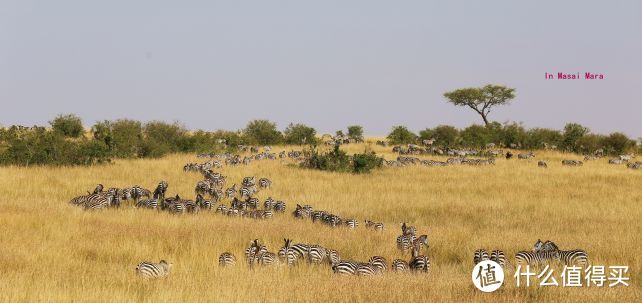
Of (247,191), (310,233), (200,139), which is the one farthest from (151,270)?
(200,139)

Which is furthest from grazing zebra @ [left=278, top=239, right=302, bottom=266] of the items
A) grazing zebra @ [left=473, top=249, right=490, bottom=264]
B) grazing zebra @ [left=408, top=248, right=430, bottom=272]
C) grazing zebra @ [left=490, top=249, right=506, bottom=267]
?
grazing zebra @ [left=490, top=249, right=506, bottom=267]

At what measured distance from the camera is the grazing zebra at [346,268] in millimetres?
10773

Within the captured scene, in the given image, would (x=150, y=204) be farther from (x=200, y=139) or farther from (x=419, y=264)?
(x=200, y=139)

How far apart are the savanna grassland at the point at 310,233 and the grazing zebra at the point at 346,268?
1.34 feet

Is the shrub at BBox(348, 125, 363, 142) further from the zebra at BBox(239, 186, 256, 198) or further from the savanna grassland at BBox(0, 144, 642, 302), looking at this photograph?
the zebra at BBox(239, 186, 256, 198)

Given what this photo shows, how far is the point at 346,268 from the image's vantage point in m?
10.9

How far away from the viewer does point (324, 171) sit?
3262 cm

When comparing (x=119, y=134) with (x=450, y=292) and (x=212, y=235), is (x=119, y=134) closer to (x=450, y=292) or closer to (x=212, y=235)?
(x=212, y=235)

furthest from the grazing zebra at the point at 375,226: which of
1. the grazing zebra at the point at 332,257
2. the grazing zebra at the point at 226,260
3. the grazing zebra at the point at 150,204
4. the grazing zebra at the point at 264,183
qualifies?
the grazing zebra at the point at 264,183

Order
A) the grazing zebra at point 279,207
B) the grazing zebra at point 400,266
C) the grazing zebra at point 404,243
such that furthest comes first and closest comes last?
the grazing zebra at point 279,207, the grazing zebra at point 404,243, the grazing zebra at point 400,266

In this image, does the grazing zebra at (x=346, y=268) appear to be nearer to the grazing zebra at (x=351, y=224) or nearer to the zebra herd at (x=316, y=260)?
the zebra herd at (x=316, y=260)

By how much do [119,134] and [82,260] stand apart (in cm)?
2990

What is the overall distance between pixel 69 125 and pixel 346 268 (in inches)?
2175

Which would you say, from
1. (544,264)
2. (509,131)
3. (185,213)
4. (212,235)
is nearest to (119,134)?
(185,213)
